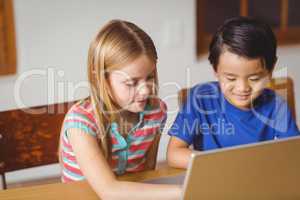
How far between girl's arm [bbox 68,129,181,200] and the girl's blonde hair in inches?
2.7

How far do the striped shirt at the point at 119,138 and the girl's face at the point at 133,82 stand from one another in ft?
0.28

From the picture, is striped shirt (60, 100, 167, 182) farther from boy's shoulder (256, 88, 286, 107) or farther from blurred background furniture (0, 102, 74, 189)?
boy's shoulder (256, 88, 286, 107)

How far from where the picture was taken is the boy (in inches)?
49.1

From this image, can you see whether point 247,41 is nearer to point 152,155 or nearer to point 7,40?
point 152,155

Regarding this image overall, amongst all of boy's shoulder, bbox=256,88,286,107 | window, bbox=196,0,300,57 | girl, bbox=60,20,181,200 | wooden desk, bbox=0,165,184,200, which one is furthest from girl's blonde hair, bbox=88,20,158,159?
window, bbox=196,0,300,57

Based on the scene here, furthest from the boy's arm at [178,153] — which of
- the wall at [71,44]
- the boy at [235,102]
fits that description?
the wall at [71,44]

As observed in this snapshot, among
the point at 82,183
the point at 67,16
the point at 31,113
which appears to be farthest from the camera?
the point at 67,16

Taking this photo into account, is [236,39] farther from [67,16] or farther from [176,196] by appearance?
[67,16]

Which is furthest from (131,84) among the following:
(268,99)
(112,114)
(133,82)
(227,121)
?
(268,99)

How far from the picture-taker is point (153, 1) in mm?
2264

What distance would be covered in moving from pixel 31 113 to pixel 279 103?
70cm

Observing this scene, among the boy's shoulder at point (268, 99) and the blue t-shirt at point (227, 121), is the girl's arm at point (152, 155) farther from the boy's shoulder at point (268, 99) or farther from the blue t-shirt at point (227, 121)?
the boy's shoulder at point (268, 99)

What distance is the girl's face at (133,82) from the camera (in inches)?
45.9

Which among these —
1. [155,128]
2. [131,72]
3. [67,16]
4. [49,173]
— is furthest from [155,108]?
[49,173]
